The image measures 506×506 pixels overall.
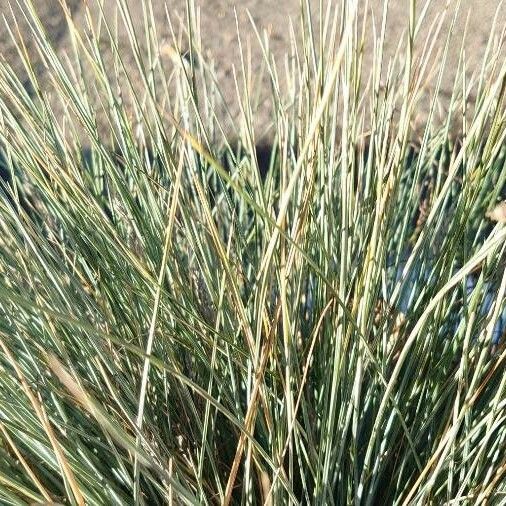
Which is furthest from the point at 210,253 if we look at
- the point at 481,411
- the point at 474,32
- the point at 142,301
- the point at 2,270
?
the point at 474,32

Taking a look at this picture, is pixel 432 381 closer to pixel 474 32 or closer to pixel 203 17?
pixel 474 32

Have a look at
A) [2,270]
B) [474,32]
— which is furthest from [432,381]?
[474,32]

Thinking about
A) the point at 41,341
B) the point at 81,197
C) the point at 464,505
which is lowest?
the point at 464,505

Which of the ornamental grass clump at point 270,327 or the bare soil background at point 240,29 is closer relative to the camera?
the ornamental grass clump at point 270,327

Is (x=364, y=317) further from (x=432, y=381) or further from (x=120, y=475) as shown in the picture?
(x=120, y=475)

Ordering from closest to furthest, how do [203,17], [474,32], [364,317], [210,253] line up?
[364,317] < [210,253] < [474,32] < [203,17]

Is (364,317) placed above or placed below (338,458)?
above

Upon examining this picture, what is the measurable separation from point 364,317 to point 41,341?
11.5 inches

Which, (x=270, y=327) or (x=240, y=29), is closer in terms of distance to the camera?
(x=270, y=327)

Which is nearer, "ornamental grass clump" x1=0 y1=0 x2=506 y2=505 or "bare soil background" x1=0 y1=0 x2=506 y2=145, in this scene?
"ornamental grass clump" x1=0 y1=0 x2=506 y2=505

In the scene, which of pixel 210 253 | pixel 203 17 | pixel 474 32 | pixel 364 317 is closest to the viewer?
pixel 364 317

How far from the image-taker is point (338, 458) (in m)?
0.69

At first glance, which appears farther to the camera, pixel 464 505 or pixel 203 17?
pixel 203 17

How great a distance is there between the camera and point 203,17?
1630 mm
